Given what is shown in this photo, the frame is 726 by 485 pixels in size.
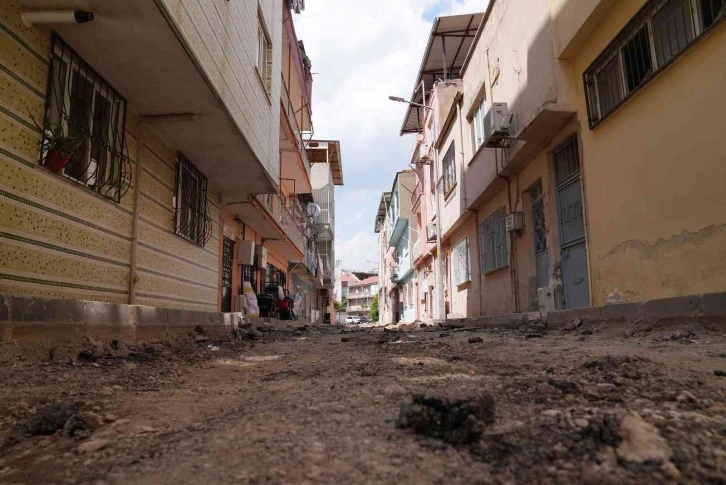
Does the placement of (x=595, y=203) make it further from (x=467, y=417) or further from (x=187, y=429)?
(x=187, y=429)

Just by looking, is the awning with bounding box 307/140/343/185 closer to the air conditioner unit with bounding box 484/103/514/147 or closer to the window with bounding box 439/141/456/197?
the window with bounding box 439/141/456/197

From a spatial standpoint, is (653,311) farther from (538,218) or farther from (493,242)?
(493,242)

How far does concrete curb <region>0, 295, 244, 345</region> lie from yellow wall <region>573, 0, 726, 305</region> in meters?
5.69

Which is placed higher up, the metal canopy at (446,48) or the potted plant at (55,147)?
the metal canopy at (446,48)

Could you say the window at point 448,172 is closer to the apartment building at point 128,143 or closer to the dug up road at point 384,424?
the apartment building at point 128,143

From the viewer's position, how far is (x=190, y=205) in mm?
8062

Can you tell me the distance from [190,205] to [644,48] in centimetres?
681

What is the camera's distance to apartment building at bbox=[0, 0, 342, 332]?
153 inches

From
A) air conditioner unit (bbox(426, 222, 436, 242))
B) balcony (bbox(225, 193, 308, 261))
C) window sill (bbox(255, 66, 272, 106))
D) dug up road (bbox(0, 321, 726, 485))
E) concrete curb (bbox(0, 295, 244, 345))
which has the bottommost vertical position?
dug up road (bbox(0, 321, 726, 485))

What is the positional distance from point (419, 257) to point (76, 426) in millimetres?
23187

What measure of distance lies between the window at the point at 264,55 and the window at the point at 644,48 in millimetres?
5902

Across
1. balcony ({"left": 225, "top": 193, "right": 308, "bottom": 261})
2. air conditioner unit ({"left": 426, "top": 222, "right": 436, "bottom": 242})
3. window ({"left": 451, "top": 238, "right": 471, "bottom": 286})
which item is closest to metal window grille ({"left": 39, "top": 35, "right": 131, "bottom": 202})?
balcony ({"left": 225, "top": 193, "right": 308, "bottom": 261})

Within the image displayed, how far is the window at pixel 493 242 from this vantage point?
11.5 metres

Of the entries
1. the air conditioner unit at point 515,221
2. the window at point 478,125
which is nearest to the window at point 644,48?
the air conditioner unit at point 515,221
